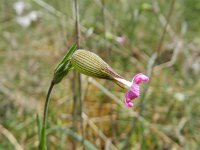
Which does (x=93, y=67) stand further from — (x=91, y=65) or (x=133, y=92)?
(x=133, y=92)

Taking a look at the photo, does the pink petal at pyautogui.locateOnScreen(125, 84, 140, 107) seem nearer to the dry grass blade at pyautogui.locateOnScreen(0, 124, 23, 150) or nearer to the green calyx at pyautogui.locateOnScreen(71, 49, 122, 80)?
the green calyx at pyautogui.locateOnScreen(71, 49, 122, 80)

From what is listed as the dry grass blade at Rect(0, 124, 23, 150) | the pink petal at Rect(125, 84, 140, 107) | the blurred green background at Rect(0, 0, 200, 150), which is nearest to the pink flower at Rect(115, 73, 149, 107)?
the pink petal at Rect(125, 84, 140, 107)

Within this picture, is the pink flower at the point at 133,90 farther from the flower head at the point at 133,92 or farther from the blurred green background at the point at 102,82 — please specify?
the blurred green background at the point at 102,82

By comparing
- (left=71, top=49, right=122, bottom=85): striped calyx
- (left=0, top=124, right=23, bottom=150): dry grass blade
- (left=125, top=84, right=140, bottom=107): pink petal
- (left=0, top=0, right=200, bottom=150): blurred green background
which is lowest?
(left=0, top=0, right=200, bottom=150): blurred green background

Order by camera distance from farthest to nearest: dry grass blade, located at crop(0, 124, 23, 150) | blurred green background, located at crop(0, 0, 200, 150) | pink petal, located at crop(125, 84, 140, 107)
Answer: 1. blurred green background, located at crop(0, 0, 200, 150)
2. dry grass blade, located at crop(0, 124, 23, 150)
3. pink petal, located at crop(125, 84, 140, 107)

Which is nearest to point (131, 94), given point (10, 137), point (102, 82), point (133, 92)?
point (133, 92)
